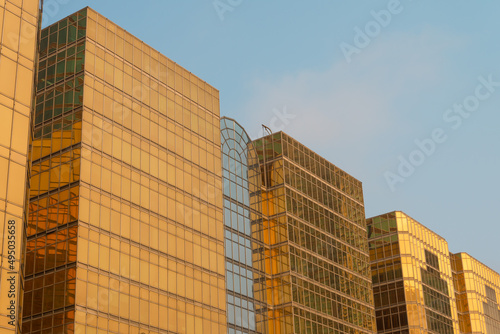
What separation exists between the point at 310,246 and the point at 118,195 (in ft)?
94.1

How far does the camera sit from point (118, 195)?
206 ft

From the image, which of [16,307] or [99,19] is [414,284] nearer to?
[99,19]

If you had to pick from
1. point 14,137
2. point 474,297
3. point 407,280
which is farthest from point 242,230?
point 474,297

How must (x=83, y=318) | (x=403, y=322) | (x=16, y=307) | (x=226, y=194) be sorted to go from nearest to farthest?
(x=16, y=307) → (x=83, y=318) → (x=226, y=194) → (x=403, y=322)

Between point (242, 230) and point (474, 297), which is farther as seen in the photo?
point (474, 297)

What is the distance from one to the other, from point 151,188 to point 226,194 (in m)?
12.7

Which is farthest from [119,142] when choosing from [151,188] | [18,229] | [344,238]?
[344,238]

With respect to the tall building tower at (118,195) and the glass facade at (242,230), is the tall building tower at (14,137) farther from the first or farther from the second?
the glass facade at (242,230)

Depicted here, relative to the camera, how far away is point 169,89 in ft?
235

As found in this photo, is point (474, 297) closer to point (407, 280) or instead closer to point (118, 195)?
point (407, 280)

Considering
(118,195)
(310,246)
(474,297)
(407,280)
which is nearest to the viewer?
(118,195)

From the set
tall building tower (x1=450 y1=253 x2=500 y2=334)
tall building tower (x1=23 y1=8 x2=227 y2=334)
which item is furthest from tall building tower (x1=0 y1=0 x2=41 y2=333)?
tall building tower (x1=450 y1=253 x2=500 y2=334)

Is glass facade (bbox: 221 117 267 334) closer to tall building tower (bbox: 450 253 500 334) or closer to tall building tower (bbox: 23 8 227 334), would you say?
tall building tower (bbox: 23 8 227 334)

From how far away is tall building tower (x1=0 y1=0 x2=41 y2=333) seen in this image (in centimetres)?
4356
